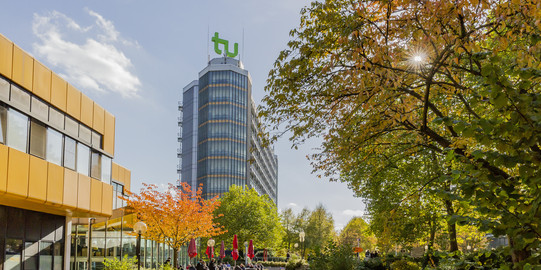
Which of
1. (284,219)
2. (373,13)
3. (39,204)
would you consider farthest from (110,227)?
(284,219)

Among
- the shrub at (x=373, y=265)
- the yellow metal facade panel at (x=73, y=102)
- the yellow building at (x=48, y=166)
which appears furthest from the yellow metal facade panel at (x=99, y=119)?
the shrub at (x=373, y=265)

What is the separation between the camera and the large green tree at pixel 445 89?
5203 mm

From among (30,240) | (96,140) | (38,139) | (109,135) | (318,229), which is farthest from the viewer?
(318,229)

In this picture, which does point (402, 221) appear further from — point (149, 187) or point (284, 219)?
point (284, 219)

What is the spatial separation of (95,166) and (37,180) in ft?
20.5

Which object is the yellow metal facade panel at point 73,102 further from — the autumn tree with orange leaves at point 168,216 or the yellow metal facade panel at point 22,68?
the autumn tree with orange leaves at point 168,216

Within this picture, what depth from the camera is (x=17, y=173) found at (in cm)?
1706

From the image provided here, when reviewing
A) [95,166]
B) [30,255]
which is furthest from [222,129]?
[30,255]

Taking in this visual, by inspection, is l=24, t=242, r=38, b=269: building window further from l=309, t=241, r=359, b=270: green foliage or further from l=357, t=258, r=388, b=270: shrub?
l=357, t=258, r=388, b=270: shrub

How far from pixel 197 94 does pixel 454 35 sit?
410 ft

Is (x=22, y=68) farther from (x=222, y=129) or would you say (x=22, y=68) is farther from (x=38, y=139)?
(x=222, y=129)

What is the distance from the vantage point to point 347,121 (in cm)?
1232

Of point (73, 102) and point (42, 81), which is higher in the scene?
point (42, 81)

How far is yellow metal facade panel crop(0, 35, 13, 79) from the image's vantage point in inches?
647
